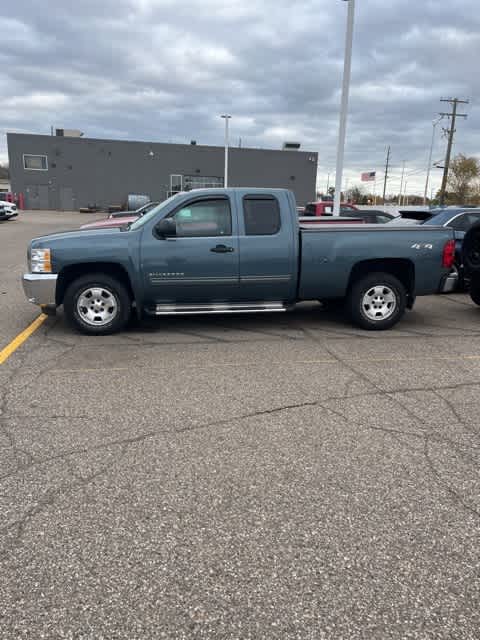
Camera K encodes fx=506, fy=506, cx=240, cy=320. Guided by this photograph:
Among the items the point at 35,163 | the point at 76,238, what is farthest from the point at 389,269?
the point at 35,163

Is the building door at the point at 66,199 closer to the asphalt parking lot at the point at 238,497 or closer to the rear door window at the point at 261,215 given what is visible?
the rear door window at the point at 261,215

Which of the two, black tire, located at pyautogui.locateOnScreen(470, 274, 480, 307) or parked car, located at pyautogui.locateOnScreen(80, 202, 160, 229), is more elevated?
parked car, located at pyautogui.locateOnScreen(80, 202, 160, 229)

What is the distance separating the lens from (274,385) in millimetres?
5016

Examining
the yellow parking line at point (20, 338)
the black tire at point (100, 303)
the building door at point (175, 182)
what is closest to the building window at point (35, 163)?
the building door at point (175, 182)

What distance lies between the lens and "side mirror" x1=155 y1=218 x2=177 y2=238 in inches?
255

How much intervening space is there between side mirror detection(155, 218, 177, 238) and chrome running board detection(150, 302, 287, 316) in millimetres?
956

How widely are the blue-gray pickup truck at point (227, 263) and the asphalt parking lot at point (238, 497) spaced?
112 cm

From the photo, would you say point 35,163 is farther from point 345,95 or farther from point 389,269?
point 389,269

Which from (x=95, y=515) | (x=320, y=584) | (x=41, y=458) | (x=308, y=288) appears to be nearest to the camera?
(x=320, y=584)

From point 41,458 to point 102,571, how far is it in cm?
130

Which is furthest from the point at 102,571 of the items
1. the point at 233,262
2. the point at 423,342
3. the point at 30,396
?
the point at 423,342

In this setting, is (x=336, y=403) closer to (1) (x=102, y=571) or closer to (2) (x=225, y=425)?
(2) (x=225, y=425)

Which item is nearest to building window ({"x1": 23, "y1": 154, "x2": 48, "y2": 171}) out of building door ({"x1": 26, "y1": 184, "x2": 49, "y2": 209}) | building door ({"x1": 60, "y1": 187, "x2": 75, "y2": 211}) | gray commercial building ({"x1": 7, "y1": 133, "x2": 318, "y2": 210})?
gray commercial building ({"x1": 7, "y1": 133, "x2": 318, "y2": 210})

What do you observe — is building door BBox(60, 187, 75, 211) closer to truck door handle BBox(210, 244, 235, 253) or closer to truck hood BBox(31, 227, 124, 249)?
truck hood BBox(31, 227, 124, 249)
